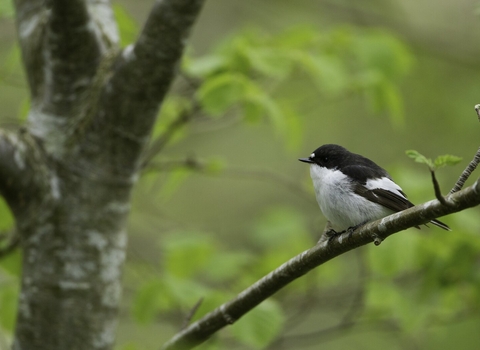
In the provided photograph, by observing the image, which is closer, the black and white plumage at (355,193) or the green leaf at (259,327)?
the black and white plumage at (355,193)

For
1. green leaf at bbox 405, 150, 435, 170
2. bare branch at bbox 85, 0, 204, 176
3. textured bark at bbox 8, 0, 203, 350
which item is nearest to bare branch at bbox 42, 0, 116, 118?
textured bark at bbox 8, 0, 203, 350

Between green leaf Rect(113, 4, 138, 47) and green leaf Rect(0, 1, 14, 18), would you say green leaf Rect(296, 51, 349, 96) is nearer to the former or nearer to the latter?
green leaf Rect(113, 4, 138, 47)

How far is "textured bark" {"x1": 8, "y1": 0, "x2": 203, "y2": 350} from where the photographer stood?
2.71 metres

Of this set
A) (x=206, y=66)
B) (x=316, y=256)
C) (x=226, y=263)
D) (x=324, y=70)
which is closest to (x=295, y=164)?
(x=226, y=263)

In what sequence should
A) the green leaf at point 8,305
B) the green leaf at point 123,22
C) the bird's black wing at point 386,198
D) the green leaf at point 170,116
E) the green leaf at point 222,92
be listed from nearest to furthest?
the bird's black wing at point 386,198
the green leaf at point 222,92
the green leaf at point 8,305
the green leaf at point 123,22
the green leaf at point 170,116

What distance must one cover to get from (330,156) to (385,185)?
0.46 metres

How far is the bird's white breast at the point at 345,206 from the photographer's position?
269cm

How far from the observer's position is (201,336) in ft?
7.59

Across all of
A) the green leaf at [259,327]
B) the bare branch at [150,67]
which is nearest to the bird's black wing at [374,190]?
the green leaf at [259,327]

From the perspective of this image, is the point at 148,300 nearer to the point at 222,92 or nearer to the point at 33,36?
the point at 222,92

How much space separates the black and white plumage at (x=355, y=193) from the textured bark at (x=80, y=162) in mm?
979

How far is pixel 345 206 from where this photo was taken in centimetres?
272

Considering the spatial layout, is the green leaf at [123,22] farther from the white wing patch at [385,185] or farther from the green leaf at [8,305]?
the white wing patch at [385,185]

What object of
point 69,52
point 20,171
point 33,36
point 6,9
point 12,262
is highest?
point 6,9
